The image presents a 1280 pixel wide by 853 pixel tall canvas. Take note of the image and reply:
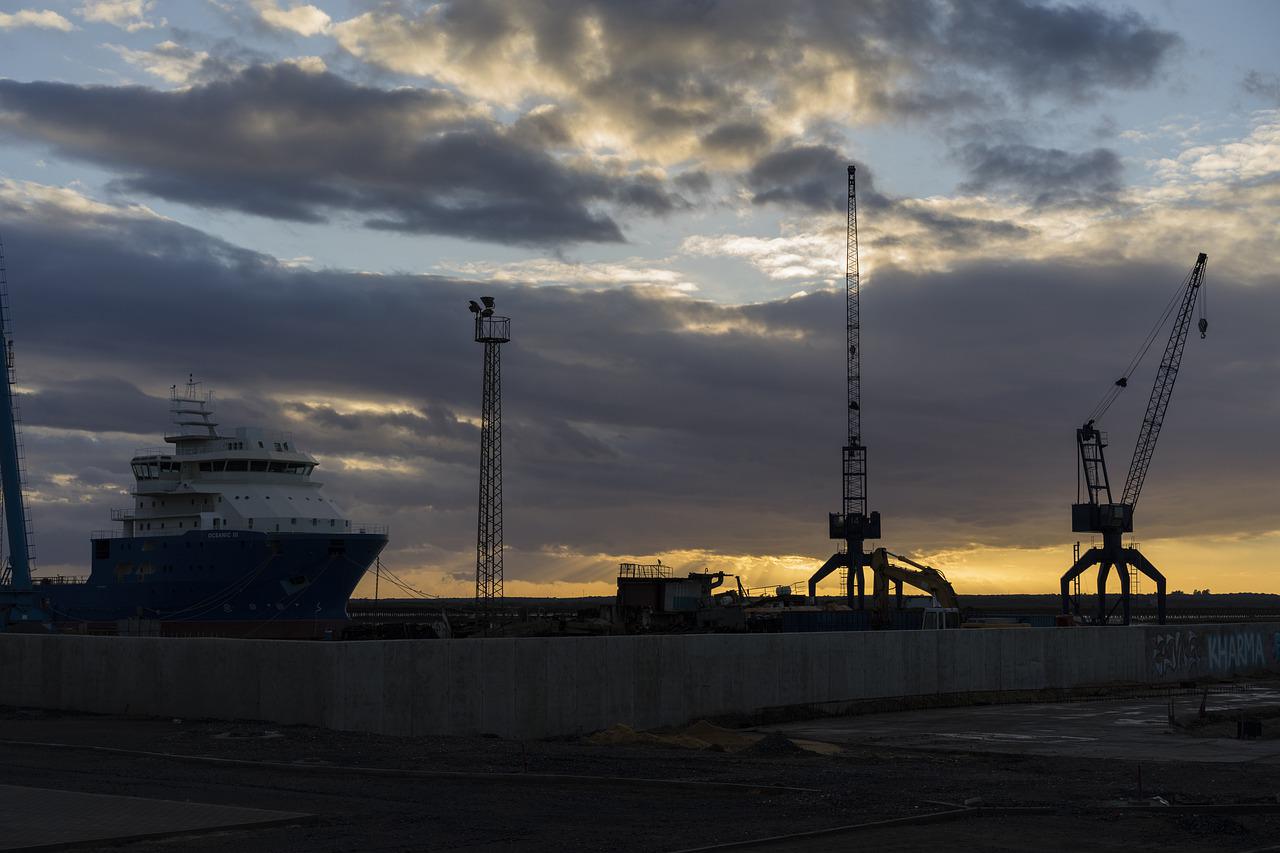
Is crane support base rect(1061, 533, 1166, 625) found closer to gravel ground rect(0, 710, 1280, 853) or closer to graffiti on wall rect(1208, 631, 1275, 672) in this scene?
graffiti on wall rect(1208, 631, 1275, 672)

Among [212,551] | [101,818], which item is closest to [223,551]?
[212,551]

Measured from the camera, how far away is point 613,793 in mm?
20422

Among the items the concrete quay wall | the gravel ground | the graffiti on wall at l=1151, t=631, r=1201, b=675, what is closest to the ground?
the gravel ground

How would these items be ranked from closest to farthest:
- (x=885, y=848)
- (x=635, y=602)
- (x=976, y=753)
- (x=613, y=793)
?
(x=885, y=848)
(x=613, y=793)
(x=976, y=753)
(x=635, y=602)

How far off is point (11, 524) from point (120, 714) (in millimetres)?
48726

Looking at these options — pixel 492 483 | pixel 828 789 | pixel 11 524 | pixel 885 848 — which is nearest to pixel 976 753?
pixel 828 789

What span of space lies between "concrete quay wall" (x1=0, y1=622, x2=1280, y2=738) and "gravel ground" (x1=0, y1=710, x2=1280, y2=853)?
1198mm

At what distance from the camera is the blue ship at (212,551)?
3031 inches

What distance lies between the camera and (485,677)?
30203 millimetres

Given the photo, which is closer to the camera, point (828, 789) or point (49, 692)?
point (828, 789)

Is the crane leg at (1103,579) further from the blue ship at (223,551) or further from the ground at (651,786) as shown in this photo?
the ground at (651,786)

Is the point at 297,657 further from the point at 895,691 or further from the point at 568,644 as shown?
the point at 895,691

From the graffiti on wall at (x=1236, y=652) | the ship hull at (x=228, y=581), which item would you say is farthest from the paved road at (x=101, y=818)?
the ship hull at (x=228, y=581)

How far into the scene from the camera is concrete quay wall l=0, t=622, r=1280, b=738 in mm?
28422
